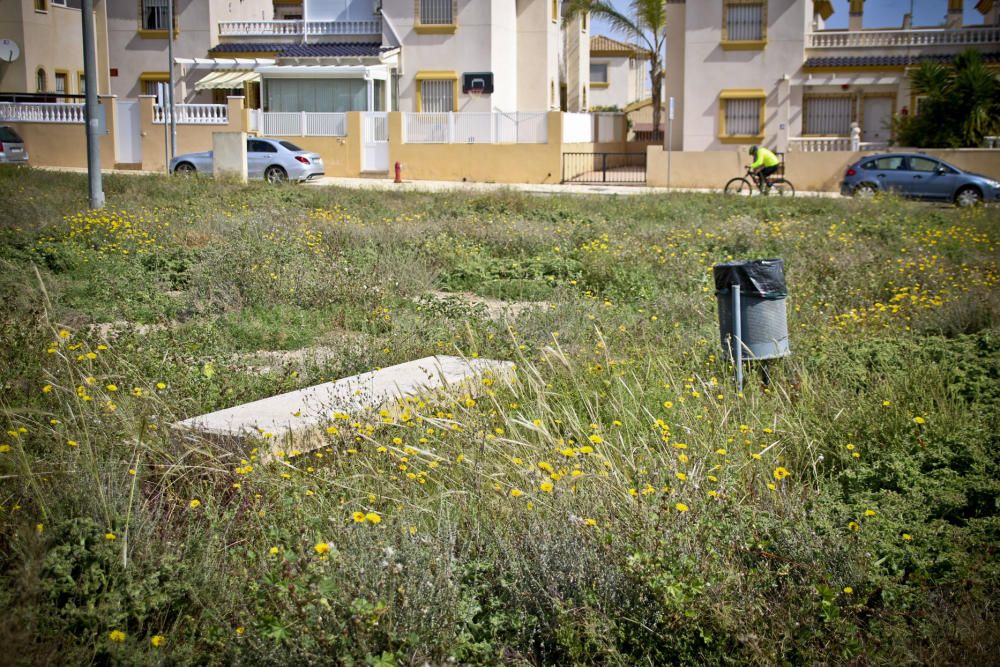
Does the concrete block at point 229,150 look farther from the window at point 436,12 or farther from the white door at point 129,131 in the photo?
the window at point 436,12

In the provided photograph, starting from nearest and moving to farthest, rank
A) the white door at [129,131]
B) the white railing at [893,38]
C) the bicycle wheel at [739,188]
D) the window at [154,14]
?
the bicycle wheel at [739,188], the white railing at [893,38], the white door at [129,131], the window at [154,14]

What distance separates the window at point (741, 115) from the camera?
37.5 metres

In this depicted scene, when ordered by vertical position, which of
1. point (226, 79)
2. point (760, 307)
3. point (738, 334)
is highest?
point (226, 79)

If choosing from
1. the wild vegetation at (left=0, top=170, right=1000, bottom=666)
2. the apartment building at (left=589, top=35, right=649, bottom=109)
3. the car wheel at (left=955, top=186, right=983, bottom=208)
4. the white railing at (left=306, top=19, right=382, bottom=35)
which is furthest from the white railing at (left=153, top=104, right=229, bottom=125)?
the apartment building at (left=589, top=35, right=649, bottom=109)

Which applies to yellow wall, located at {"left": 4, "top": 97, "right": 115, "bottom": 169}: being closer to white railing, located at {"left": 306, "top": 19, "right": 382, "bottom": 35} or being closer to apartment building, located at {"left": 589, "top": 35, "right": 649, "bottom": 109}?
white railing, located at {"left": 306, "top": 19, "right": 382, "bottom": 35}

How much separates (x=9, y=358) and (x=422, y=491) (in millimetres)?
3404

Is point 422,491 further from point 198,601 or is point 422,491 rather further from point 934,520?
point 934,520

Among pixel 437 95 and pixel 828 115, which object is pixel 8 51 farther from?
pixel 828 115

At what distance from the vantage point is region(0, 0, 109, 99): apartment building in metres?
42.6

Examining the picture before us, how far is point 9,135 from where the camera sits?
35.1 metres

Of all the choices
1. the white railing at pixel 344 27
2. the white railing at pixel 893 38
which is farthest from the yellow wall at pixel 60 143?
the white railing at pixel 893 38

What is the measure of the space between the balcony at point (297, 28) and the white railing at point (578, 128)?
9.00 meters

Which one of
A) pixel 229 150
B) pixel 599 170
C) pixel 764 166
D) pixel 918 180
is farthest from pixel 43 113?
pixel 918 180

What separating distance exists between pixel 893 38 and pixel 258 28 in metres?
25.4
